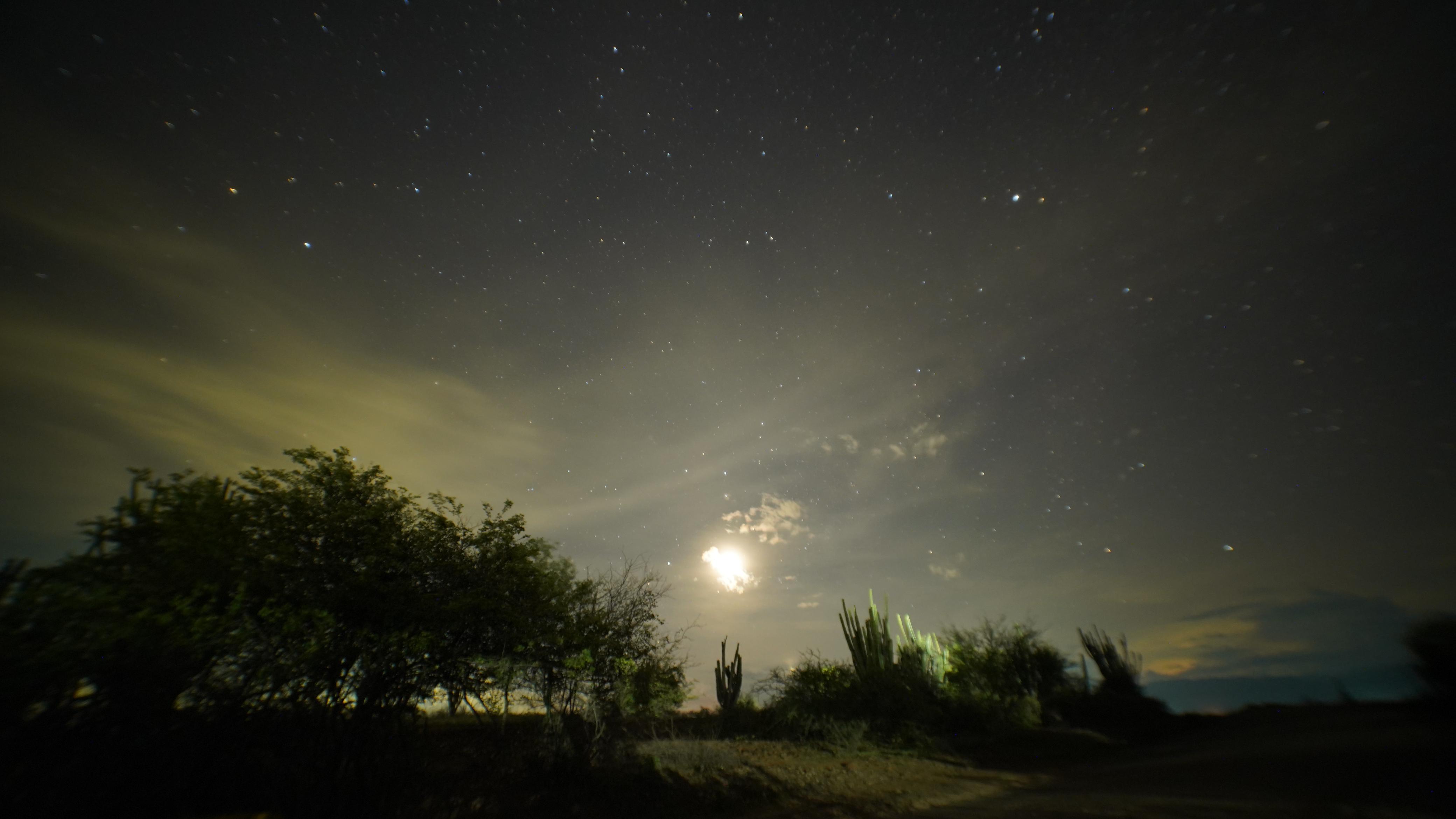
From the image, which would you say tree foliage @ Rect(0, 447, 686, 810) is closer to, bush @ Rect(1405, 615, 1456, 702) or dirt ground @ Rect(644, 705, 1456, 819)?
dirt ground @ Rect(644, 705, 1456, 819)

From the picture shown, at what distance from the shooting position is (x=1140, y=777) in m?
11.2

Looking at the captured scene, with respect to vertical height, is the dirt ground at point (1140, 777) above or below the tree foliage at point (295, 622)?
below

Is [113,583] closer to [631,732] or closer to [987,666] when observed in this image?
[631,732]

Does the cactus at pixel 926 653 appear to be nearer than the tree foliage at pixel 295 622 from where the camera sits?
No

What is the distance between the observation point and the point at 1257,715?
18.8m

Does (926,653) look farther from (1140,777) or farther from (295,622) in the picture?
(295,622)

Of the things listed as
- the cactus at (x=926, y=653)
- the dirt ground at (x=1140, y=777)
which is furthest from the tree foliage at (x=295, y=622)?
the cactus at (x=926, y=653)

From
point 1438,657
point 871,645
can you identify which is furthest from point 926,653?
point 1438,657

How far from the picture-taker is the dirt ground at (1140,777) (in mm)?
7379

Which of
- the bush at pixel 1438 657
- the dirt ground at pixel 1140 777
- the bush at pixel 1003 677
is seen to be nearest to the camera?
the dirt ground at pixel 1140 777

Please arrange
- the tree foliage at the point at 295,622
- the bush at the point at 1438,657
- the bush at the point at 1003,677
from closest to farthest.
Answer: the tree foliage at the point at 295,622, the bush at the point at 1438,657, the bush at the point at 1003,677

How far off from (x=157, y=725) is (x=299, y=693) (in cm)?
163

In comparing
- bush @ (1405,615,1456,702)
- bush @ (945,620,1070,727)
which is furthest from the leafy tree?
bush @ (1405,615,1456,702)

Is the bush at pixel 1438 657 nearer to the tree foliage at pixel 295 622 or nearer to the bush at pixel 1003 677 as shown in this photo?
the bush at pixel 1003 677
